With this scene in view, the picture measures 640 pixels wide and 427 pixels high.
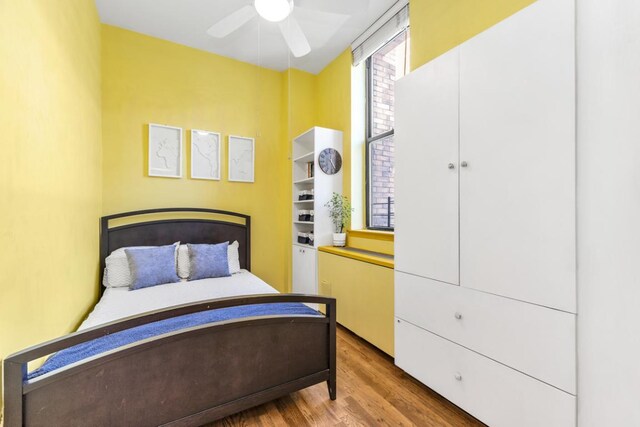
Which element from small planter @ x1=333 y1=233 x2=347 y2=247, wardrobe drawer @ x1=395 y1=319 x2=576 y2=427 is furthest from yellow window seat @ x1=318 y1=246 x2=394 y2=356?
wardrobe drawer @ x1=395 y1=319 x2=576 y2=427

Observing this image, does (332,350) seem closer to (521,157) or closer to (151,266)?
(521,157)

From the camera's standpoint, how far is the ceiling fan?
189 centimetres

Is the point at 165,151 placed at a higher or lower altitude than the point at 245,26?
lower

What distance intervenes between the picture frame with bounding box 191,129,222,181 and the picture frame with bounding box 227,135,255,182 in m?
0.15

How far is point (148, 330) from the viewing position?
4.73 ft

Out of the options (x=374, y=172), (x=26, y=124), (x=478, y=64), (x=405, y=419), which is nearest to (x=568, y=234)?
(x=478, y=64)

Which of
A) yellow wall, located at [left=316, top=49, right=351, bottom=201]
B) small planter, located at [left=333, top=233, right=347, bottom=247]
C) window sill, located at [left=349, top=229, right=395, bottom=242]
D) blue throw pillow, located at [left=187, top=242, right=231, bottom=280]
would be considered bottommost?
blue throw pillow, located at [left=187, top=242, right=231, bottom=280]

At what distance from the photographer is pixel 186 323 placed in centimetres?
152

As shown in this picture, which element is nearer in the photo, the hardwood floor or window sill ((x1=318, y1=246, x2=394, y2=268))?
the hardwood floor

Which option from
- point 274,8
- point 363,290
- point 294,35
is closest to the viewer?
point 274,8

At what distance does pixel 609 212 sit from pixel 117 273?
130 inches

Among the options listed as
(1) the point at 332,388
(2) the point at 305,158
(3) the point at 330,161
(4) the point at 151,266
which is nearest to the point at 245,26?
(2) the point at 305,158

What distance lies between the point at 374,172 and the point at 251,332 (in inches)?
87.3

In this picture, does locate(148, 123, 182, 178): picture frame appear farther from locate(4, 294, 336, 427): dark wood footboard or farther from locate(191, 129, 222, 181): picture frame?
locate(4, 294, 336, 427): dark wood footboard
